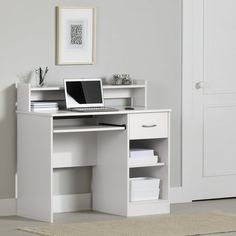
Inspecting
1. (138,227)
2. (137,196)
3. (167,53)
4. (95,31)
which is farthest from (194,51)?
(138,227)

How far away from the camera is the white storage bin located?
6641 mm

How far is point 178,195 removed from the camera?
729cm

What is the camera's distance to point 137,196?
263 inches

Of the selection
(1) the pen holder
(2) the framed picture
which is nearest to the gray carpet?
(1) the pen holder

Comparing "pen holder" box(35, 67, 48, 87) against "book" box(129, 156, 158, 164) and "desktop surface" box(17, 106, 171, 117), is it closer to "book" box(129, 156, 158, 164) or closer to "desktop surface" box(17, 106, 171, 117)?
"desktop surface" box(17, 106, 171, 117)

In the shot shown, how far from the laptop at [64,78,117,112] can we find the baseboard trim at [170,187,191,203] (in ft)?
3.34

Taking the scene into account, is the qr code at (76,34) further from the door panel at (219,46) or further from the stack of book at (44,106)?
the door panel at (219,46)

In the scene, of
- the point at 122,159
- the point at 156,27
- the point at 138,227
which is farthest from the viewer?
the point at 156,27

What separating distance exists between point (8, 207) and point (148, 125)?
1185 mm

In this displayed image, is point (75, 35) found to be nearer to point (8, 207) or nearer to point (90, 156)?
point (90, 156)

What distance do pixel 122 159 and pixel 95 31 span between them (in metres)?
1.01

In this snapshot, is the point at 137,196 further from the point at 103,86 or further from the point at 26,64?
the point at 26,64

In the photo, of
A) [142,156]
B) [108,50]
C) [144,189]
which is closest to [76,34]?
[108,50]

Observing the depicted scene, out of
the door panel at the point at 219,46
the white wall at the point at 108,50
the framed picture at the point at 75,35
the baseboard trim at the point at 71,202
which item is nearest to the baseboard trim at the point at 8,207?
the white wall at the point at 108,50
